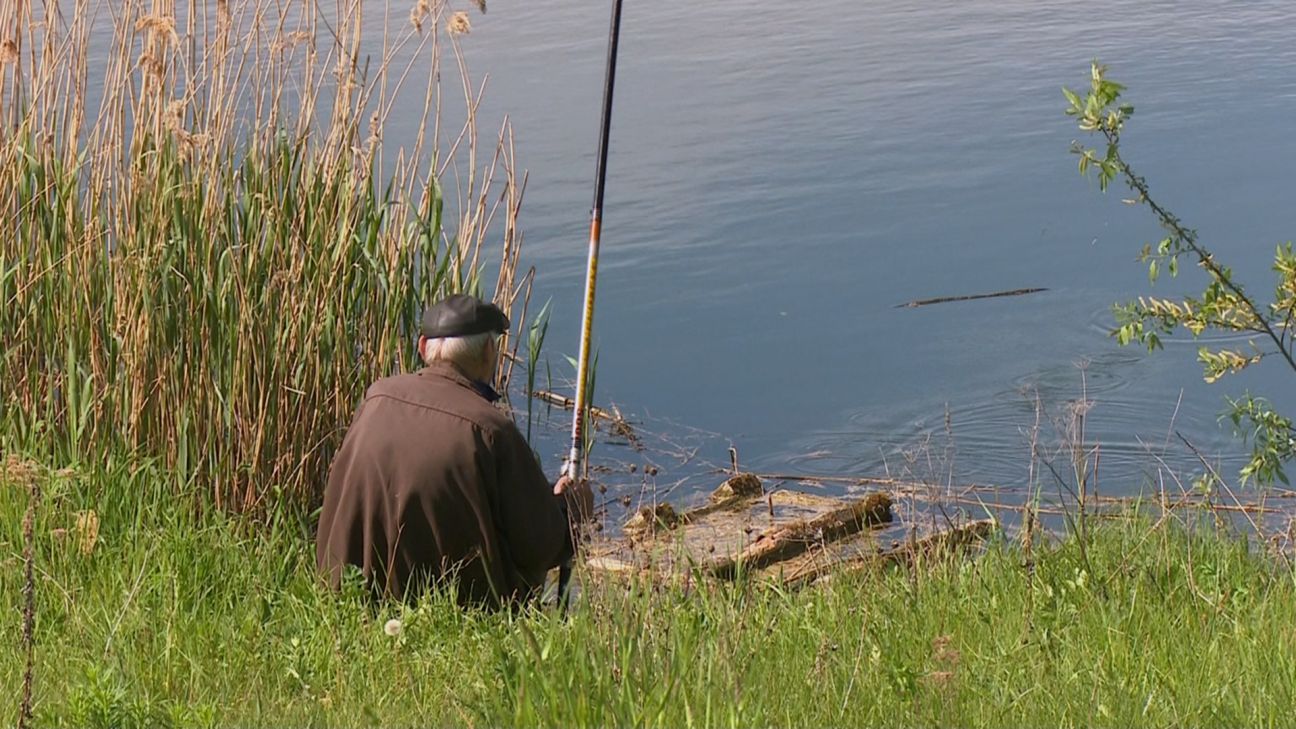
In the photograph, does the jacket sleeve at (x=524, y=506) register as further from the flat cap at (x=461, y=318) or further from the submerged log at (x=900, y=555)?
the submerged log at (x=900, y=555)

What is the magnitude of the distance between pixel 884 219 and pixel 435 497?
7.05 metres

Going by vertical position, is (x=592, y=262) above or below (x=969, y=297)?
above

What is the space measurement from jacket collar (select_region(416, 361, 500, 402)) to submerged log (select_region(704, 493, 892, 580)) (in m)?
1.01

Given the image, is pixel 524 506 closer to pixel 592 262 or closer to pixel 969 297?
pixel 592 262

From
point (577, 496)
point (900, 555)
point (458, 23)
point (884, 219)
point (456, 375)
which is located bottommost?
point (884, 219)

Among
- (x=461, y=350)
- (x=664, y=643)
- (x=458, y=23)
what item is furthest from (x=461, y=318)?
(x=664, y=643)

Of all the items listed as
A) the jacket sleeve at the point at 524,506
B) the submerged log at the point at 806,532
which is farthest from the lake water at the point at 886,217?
the jacket sleeve at the point at 524,506

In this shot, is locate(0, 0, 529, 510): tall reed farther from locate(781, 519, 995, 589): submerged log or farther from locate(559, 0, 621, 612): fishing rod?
locate(781, 519, 995, 589): submerged log

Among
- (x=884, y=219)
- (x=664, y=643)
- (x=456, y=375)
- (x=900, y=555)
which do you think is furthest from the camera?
(x=884, y=219)

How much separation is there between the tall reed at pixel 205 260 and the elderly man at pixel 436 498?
577mm

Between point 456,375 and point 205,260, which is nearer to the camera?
point 456,375

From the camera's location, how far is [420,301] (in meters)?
5.18

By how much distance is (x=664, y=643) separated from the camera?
9.72 feet

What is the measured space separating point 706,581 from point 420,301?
69.6 inches
